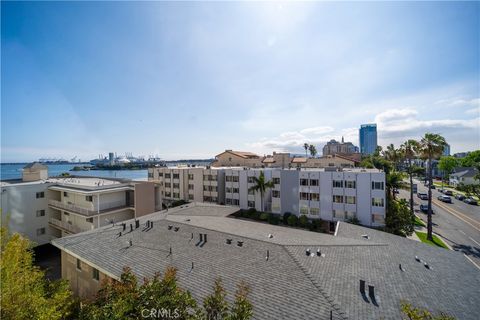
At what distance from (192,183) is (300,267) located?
46.7 meters

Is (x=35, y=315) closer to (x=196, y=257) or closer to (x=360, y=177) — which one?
(x=196, y=257)

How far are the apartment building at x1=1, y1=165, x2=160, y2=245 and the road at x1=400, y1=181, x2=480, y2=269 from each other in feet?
153

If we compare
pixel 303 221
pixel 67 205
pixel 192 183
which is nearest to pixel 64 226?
pixel 67 205

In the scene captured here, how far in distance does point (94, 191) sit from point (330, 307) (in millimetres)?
31706

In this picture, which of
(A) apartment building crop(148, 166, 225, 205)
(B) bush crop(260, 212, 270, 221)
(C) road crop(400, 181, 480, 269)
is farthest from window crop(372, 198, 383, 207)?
(A) apartment building crop(148, 166, 225, 205)

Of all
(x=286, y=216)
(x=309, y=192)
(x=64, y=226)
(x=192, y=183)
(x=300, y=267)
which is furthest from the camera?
(x=192, y=183)

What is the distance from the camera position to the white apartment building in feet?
120

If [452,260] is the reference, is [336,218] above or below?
below

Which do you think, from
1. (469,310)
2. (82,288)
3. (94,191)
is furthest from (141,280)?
(94,191)

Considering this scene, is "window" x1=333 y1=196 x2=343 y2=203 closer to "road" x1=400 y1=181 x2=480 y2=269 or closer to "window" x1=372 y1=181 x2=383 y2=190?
"window" x1=372 y1=181 x2=383 y2=190

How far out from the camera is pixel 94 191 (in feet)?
99.0

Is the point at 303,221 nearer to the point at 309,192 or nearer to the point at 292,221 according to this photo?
the point at 292,221

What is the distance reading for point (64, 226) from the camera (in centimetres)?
3247

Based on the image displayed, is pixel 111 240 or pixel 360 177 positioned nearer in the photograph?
pixel 111 240
